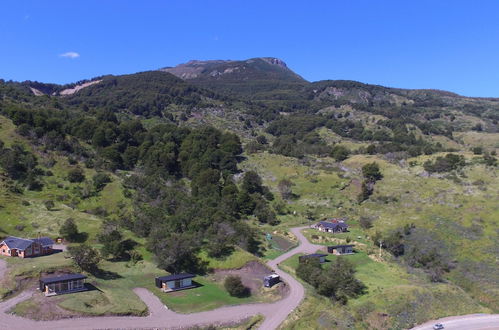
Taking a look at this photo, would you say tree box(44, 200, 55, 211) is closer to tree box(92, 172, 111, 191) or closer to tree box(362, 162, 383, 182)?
tree box(92, 172, 111, 191)

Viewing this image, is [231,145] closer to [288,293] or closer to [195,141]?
[195,141]

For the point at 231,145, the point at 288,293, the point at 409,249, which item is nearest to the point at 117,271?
the point at 288,293

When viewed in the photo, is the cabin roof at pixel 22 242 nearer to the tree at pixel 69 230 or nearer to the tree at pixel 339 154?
the tree at pixel 69 230

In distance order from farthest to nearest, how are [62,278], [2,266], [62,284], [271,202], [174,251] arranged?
[271,202], [174,251], [2,266], [62,278], [62,284]

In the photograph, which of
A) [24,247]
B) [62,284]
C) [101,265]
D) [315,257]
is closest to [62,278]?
[62,284]

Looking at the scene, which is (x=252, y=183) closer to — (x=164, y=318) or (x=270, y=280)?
(x=270, y=280)

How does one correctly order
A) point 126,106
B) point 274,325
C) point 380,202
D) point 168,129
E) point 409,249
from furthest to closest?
point 126,106 → point 168,129 → point 380,202 → point 409,249 → point 274,325

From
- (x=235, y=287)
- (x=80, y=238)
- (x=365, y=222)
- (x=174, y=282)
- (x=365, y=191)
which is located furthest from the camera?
(x=365, y=191)
